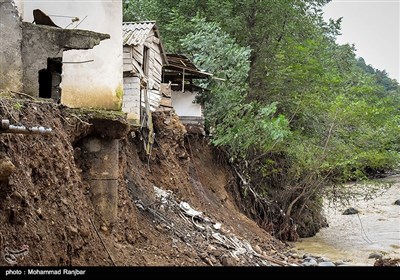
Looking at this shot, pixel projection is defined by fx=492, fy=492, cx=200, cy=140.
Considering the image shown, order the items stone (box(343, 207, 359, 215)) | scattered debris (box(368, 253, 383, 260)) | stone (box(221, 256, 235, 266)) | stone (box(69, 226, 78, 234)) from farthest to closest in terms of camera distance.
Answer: stone (box(343, 207, 359, 215)), scattered debris (box(368, 253, 383, 260)), stone (box(221, 256, 235, 266)), stone (box(69, 226, 78, 234))

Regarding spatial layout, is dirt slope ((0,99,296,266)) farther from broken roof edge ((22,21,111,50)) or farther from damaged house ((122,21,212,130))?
broken roof edge ((22,21,111,50))

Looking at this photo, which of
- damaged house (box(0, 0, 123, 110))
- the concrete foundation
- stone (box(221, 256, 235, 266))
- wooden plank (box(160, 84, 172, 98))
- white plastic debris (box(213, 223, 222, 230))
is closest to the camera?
damaged house (box(0, 0, 123, 110))

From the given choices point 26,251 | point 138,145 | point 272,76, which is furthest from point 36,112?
point 272,76

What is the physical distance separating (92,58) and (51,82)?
106 centimetres

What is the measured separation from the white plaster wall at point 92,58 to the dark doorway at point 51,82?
0.20 metres

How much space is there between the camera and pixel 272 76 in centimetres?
2000

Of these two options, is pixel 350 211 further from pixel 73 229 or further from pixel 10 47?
pixel 10 47

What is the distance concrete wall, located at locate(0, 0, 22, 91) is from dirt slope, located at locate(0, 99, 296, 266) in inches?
27.6

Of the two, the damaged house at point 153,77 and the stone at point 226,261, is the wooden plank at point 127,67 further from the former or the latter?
Result: the stone at point 226,261

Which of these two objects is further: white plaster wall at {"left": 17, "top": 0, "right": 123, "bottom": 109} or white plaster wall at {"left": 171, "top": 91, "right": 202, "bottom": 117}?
white plaster wall at {"left": 171, "top": 91, "right": 202, "bottom": 117}

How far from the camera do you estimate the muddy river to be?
17781mm

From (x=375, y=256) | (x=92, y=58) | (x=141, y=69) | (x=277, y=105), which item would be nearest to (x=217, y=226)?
(x=141, y=69)

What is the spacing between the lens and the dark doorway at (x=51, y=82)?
855 centimetres

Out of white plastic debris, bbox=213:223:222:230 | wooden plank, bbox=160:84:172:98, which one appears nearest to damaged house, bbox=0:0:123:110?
white plastic debris, bbox=213:223:222:230
